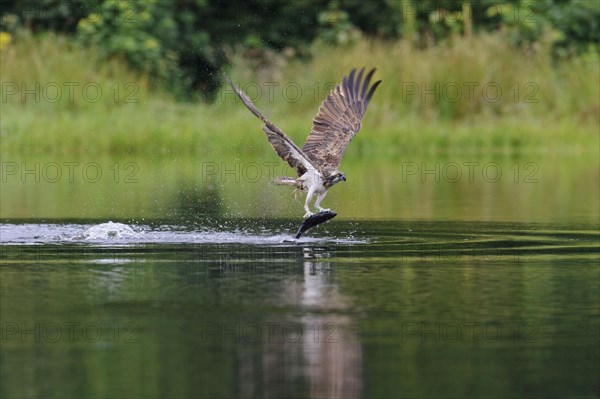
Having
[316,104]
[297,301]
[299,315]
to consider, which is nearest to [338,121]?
[297,301]

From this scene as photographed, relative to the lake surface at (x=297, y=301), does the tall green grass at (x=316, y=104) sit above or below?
above

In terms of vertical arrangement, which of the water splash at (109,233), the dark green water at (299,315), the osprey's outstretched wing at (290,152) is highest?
the osprey's outstretched wing at (290,152)

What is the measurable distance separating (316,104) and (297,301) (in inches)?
695

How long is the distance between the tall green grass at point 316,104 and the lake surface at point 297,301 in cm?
858

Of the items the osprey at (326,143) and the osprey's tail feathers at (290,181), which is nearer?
the osprey at (326,143)

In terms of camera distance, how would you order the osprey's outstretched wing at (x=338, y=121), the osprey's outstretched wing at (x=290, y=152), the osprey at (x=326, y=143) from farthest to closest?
1. the osprey's outstretched wing at (x=338, y=121)
2. the osprey at (x=326, y=143)
3. the osprey's outstretched wing at (x=290, y=152)

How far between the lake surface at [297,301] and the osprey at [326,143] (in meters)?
0.52

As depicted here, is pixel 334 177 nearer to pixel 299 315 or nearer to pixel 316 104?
pixel 299 315

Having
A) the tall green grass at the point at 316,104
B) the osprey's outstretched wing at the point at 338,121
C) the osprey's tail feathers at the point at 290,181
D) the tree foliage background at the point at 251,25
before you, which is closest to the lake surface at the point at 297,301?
the osprey's tail feathers at the point at 290,181

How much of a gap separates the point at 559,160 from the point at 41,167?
848 cm

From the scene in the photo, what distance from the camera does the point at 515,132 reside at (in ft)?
85.7

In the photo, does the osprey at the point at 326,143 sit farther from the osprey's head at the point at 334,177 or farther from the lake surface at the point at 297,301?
the lake surface at the point at 297,301

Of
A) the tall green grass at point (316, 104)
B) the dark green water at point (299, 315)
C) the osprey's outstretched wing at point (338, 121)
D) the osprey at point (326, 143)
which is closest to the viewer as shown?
the dark green water at point (299, 315)

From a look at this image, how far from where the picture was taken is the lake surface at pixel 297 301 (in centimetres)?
650
